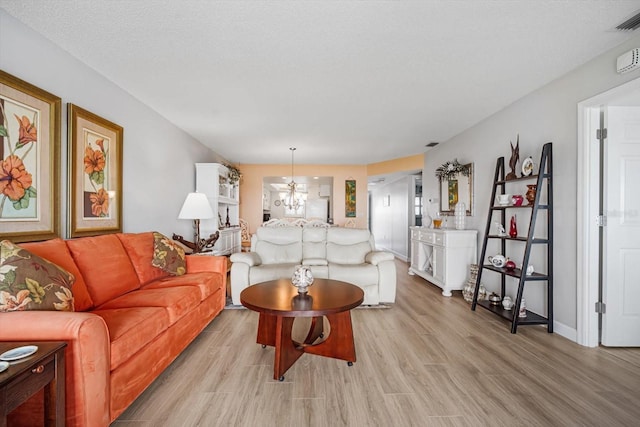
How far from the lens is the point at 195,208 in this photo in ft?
12.8

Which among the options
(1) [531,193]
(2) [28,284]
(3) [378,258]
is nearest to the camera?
(2) [28,284]

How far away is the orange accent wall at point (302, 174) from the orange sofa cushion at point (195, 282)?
4699mm

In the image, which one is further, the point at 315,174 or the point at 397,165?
the point at 315,174

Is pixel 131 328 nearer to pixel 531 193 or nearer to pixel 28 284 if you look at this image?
pixel 28 284

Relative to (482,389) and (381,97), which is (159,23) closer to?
(381,97)

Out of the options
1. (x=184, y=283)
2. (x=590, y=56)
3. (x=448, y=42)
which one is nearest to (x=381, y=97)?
(x=448, y=42)

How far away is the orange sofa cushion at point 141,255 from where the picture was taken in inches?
108

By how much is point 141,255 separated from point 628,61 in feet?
14.0

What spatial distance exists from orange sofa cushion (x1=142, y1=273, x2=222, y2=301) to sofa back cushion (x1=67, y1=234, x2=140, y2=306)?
0.18 m

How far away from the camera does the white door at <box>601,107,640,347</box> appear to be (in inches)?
101

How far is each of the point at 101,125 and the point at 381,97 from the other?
9.44 ft

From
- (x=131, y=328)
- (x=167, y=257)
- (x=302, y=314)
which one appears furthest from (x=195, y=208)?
(x=302, y=314)

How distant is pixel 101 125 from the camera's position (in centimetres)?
287

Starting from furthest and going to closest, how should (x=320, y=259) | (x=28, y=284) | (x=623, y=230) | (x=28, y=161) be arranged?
(x=320, y=259) < (x=623, y=230) < (x=28, y=161) < (x=28, y=284)
